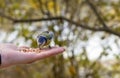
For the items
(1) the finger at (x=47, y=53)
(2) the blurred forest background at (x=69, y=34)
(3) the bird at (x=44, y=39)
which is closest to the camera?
(1) the finger at (x=47, y=53)

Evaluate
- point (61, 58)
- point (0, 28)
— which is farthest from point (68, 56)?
point (0, 28)

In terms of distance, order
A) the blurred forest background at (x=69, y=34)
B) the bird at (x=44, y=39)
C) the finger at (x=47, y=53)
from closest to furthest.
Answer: the finger at (x=47, y=53) → the bird at (x=44, y=39) → the blurred forest background at (x=69, y=34)

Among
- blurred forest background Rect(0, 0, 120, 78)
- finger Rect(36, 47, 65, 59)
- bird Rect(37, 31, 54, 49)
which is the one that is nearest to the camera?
finger Rect(36, 47, 65, 59)

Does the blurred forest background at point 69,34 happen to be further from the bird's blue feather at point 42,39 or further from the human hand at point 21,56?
the human hand at point 21,56

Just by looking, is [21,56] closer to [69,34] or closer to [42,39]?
[42,39]

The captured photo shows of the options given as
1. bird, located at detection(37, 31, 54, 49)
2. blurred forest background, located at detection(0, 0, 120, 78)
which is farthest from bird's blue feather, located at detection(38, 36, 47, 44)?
blurred forest background, located at detection(0, 0, 120, 78)

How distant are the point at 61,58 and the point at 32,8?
0.60 meters

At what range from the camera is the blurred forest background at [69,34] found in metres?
3.62

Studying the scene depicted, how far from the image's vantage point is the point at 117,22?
12.0 ft

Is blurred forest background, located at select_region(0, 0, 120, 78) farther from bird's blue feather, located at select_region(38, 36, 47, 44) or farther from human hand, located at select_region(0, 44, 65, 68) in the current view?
human hand, located at select_region(0, 44, 65, 68)

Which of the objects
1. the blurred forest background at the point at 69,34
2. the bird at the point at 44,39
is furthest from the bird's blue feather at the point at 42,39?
the blurred forest background at the point at 69,34

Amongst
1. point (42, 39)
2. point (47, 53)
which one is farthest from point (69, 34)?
point (47, 53)

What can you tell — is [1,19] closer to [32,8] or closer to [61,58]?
[32,8]

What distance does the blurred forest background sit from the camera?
11.9 ft
